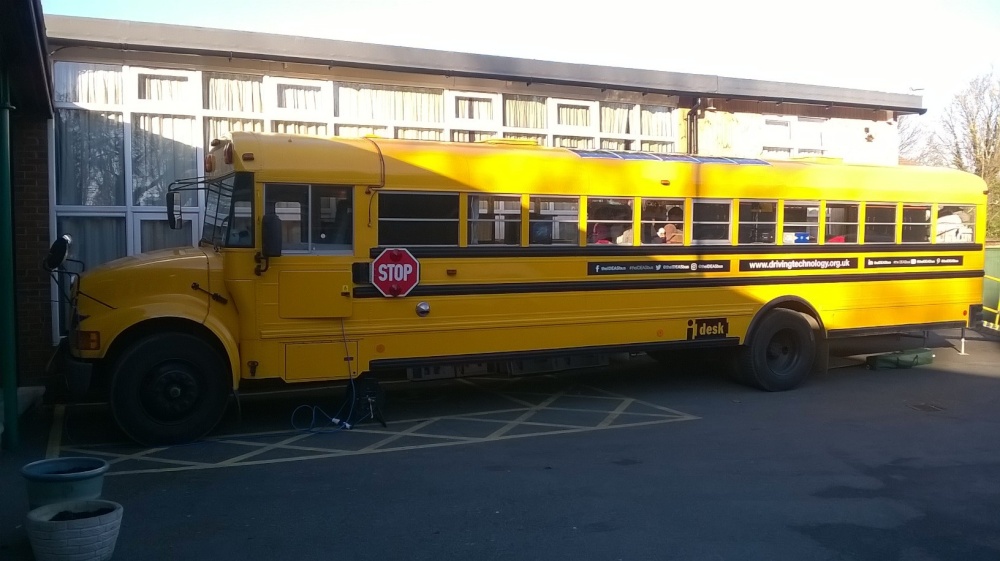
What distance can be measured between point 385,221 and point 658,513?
391cm

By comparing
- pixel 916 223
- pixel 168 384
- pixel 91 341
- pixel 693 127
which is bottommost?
pixel 168 384

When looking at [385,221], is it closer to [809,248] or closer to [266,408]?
[266,408]

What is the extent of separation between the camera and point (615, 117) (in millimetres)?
14688

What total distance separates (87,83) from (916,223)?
10993 mm

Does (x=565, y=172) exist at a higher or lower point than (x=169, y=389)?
higher

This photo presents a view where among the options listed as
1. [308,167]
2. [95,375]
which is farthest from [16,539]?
[308,167]

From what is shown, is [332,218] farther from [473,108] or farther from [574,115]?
[574,115]

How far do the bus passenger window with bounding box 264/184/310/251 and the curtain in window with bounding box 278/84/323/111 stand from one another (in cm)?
464

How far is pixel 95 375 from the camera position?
25.0 ft

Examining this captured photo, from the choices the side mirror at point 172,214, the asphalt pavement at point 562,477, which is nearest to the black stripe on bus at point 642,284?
the asphalt pavement at point 562,477

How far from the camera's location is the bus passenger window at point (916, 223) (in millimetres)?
11273

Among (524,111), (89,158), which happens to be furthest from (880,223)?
(89,158)

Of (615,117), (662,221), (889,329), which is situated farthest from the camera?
(615,117)

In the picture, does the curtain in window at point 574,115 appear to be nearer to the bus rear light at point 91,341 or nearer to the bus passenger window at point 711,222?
the bus passenger window at point 711,222
